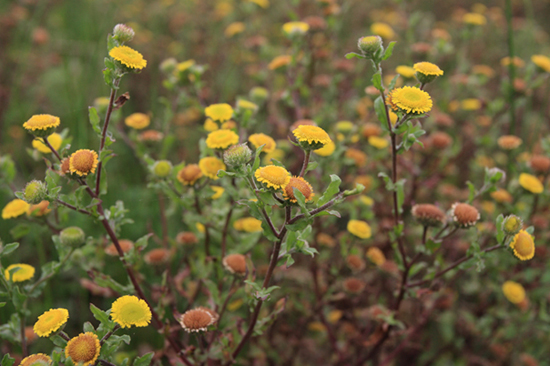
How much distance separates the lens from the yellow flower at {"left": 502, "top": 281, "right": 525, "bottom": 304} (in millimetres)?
1838

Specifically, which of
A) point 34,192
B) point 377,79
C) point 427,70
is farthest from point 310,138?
point 34,192

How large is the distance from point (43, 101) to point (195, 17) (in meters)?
1.54

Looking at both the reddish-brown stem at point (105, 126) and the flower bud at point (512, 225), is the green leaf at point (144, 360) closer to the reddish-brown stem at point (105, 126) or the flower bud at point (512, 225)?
the reddish-brown stem at point (105, 126)

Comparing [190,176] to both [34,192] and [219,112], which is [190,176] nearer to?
[219,112]

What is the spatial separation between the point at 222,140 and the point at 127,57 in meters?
0.38

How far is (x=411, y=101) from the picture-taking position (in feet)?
3.75

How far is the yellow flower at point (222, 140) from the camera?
1359 millimetres

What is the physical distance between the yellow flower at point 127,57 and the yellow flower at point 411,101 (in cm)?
72

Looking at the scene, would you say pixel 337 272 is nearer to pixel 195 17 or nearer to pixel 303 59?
pixel 303 59

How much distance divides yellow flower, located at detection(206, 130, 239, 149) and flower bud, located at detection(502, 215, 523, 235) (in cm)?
90

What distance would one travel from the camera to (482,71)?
103 inches

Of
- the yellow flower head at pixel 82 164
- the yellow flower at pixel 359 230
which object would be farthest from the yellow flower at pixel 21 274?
the yellow flower at pixel 359 230

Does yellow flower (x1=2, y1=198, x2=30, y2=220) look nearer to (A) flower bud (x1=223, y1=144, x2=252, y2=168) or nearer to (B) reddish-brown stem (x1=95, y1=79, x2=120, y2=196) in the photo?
(B) reddish-brown stem (x1=95, y1=79, x2=120, y2=196)

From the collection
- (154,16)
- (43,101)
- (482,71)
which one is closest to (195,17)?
(154,16)
